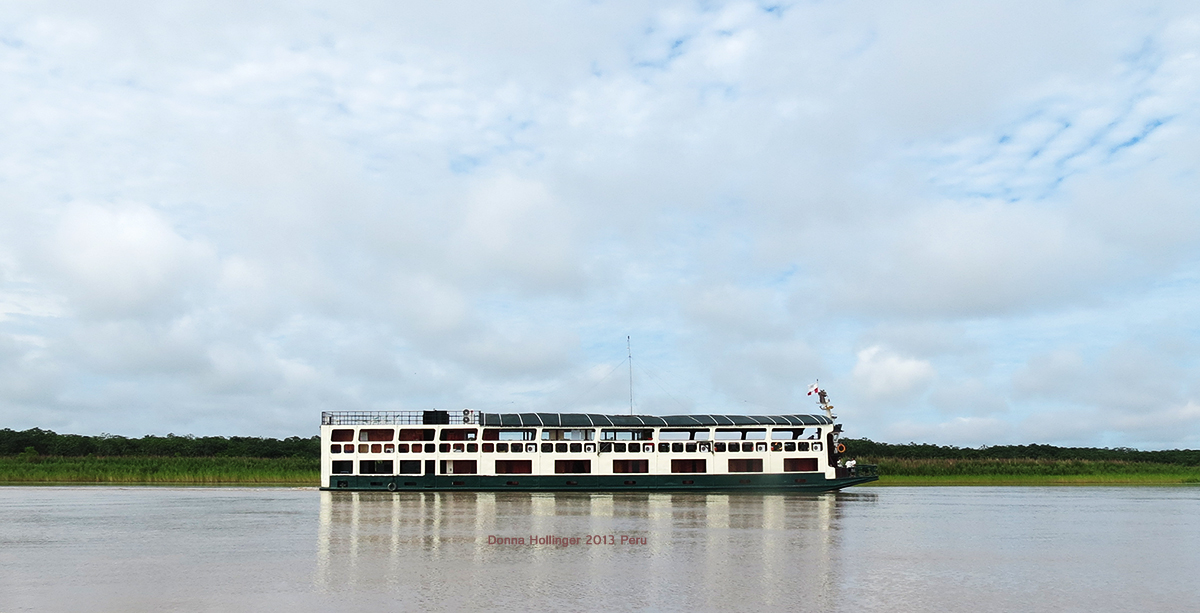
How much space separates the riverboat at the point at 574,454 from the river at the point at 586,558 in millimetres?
13591

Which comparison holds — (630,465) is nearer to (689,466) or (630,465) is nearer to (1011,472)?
(689,466)

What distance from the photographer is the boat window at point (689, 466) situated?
6756cm

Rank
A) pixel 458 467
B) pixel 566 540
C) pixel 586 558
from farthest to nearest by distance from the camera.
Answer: pixel 458 467 < pixel 566 540 < pixel 586 558

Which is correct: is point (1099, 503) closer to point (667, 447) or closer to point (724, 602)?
point (667, 447)

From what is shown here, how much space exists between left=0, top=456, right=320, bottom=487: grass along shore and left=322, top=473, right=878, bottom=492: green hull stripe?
1583 centimetres

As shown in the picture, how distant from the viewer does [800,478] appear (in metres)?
67.2

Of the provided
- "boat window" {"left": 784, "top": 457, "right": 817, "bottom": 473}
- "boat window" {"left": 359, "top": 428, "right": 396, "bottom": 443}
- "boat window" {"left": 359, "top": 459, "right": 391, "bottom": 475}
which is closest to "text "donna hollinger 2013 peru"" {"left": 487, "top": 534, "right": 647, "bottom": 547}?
"boat window" {"left": 359, "top": 459, "right": 391, "bottom": 475}

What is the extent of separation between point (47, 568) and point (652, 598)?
17.1m

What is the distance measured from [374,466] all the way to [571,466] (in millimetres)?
14147

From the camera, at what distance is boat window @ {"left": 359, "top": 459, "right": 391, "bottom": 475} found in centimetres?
6669

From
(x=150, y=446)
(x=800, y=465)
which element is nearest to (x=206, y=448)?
(x=150, y=446)

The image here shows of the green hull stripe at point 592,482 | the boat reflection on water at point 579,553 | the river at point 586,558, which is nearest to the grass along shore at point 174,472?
the green hull stripe at point 592,482

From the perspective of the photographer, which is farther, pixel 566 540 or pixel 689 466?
pixel 689 466

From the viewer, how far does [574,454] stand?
6750 cm
